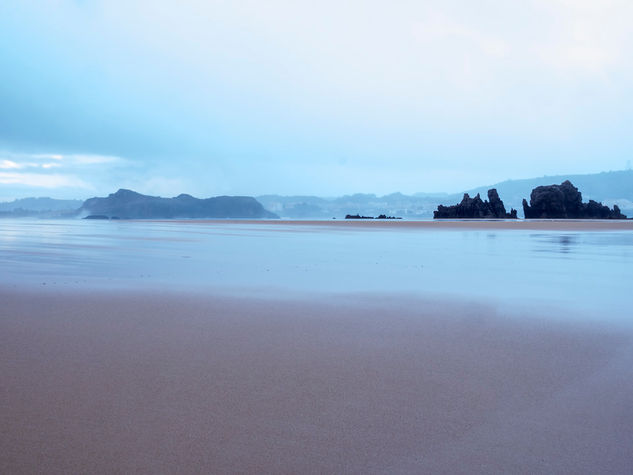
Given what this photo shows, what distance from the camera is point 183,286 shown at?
7160 millimetres

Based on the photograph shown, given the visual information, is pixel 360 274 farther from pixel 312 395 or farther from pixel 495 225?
pixel 495 225

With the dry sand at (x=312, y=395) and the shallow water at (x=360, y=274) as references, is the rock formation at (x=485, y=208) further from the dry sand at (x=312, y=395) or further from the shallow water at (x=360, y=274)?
the dry sand at (x=312, y=395)

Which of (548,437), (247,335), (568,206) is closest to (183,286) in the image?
(247,335)

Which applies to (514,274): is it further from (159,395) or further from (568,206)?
(568,206)

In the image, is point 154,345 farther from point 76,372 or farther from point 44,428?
point 44,428

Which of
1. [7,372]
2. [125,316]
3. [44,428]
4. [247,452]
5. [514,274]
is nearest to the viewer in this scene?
[247,452]

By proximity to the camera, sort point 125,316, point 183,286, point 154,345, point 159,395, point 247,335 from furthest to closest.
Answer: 1. point 183,286
2. point 125,316
3. point 247,335
4. point 154,345
5. point 159,395

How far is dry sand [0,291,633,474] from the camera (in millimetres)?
2324

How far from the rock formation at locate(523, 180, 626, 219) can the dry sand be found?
63.1 metres

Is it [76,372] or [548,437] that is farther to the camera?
[76,372]

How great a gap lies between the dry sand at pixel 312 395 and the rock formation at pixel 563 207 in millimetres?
63146

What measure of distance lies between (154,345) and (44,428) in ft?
4.88

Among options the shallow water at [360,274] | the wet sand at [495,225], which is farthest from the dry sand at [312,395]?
the wet sand at [495,225]

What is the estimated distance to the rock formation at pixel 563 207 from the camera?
2419 inches
